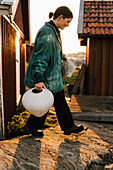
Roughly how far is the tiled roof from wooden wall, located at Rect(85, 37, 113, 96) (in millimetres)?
381

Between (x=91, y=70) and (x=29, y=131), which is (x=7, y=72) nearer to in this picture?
(x=29, y=131)

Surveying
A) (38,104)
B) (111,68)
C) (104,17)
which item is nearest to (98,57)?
(111,68)

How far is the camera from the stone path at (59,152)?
8.04 ft

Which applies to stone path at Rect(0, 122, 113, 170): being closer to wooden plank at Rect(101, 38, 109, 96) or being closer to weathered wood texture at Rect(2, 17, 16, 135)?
weathered wood texture at Rect(2, 17, 16, 135)

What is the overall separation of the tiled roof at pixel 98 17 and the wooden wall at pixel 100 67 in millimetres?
381

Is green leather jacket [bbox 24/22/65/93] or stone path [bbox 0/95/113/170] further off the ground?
green leather jacket [bbox 24/22/65/93]

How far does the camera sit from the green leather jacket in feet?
9.00

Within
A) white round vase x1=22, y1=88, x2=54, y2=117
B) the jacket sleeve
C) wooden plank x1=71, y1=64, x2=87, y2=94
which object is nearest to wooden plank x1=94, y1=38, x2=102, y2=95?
wooden plank x1=71, y1=64, x2=87, y2=94

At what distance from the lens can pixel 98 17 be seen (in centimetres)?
643

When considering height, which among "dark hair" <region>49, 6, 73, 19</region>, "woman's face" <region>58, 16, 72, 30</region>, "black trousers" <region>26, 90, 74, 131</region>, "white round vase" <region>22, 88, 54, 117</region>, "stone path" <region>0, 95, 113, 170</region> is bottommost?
"stone path" <region>0, 95, 113, 170</region>

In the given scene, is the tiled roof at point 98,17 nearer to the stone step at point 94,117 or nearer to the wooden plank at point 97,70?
the wooden plank at point 97,70

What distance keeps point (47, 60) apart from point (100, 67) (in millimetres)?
3969

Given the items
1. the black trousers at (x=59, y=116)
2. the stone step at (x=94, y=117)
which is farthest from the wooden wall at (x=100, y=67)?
the black trousers at (x=59, y=116)

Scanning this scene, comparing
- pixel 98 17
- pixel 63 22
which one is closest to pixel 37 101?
pixel 63 22
